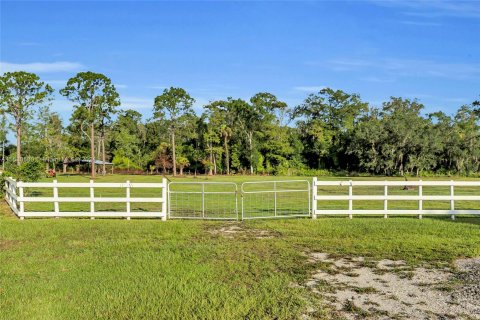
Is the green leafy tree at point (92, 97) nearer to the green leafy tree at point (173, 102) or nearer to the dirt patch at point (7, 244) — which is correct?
the green leafy tree at point (173, 102)

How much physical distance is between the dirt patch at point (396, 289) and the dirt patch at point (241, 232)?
2.73 metres

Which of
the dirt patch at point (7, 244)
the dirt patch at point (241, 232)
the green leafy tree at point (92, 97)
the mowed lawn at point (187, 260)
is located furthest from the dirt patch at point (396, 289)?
the green leafy tree at point (92, 97)

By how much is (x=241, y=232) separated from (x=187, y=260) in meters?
3.35

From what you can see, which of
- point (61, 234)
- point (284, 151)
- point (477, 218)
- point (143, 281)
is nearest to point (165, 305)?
point (143, 281)

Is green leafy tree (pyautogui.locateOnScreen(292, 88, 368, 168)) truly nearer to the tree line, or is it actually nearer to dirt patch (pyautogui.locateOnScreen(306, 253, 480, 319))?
the tree line

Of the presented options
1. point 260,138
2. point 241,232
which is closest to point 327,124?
point 260,138

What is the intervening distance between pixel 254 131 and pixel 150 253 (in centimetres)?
6522

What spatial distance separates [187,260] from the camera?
778 cm

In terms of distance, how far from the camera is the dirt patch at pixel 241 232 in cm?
1040

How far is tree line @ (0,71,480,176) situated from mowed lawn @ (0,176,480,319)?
50.9 meters

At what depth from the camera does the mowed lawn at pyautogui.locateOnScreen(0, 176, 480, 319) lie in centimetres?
537

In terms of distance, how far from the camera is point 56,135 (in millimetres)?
74875

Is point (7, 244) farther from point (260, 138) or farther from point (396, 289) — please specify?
point (260, 138)

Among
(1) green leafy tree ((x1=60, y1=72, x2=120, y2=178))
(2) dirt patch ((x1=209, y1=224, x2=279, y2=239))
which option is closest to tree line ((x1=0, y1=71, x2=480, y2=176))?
(1) green leafy tree ((x1=60, y1=72, x2=120, y2=178))
